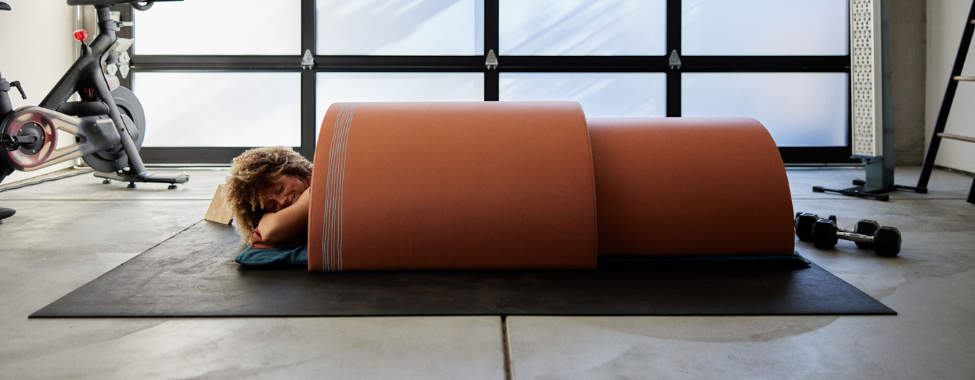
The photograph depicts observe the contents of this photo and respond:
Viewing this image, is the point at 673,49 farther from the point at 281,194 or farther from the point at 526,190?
the point at 281,194

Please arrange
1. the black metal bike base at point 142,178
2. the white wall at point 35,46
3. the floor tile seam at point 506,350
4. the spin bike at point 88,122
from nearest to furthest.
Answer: the floor tile seam at point 506,350 < the spin bike at point 88,122 < the black metal bike base at point 142,178 < the white wall at point 35,46

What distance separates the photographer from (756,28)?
5.35 m

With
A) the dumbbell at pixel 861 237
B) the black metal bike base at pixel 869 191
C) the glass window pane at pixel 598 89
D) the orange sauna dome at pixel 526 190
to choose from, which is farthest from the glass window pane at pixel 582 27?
the orange sauna dome at pixel 526 190

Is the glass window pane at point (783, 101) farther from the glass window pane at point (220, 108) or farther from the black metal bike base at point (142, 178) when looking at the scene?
the black metal bike base at point (142, 178)

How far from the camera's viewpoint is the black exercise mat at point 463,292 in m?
1.61

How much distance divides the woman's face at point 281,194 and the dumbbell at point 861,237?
66.8 inches

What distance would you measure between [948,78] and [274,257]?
15.2 ft

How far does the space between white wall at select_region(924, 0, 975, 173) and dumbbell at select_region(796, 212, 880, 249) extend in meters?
2.83

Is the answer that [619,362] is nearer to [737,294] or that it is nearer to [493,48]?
[737,294]

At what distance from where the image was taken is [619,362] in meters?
1.30

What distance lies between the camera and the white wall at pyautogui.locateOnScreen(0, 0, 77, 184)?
4234 millimetres

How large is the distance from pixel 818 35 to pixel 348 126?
448cm

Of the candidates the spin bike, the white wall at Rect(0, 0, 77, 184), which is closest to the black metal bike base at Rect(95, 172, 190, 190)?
the spin bike

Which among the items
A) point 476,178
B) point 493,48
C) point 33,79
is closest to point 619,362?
point 476,178
